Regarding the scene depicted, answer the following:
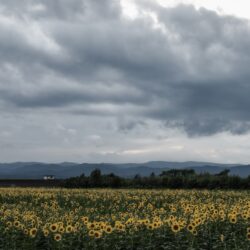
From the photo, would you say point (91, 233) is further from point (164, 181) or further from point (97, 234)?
point (164, 181)

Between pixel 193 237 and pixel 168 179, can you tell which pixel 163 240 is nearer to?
pixel 193 237

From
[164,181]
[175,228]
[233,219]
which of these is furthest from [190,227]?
[164,181]

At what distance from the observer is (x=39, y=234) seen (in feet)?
48.4

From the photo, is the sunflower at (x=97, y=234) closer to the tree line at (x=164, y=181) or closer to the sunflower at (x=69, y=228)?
the sunflower at (x=69, y=228)

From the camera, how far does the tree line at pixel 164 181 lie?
1993 inches

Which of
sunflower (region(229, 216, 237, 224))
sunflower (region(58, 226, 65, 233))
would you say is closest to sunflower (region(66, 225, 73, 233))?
sunflower (region(58, 226, 65, 233))

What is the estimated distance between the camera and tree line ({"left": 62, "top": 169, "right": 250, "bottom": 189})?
50625mm

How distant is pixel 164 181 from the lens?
53250mm


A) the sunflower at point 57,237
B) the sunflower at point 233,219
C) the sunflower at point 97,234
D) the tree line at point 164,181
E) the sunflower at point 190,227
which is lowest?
the sunflower at point 57,237

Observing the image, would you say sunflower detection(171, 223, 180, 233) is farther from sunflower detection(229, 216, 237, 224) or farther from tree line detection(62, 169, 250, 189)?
tree line detection(62, 169, 250, 189)

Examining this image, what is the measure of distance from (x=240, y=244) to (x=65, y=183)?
1811 inches

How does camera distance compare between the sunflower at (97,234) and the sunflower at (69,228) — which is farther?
the sunflower at (69,228)

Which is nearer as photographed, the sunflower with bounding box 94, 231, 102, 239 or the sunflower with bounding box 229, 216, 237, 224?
the sunflower with bounding box 94, 231, 102, 239

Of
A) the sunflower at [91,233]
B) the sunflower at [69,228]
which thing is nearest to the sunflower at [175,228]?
the sunflower at [91,233]
